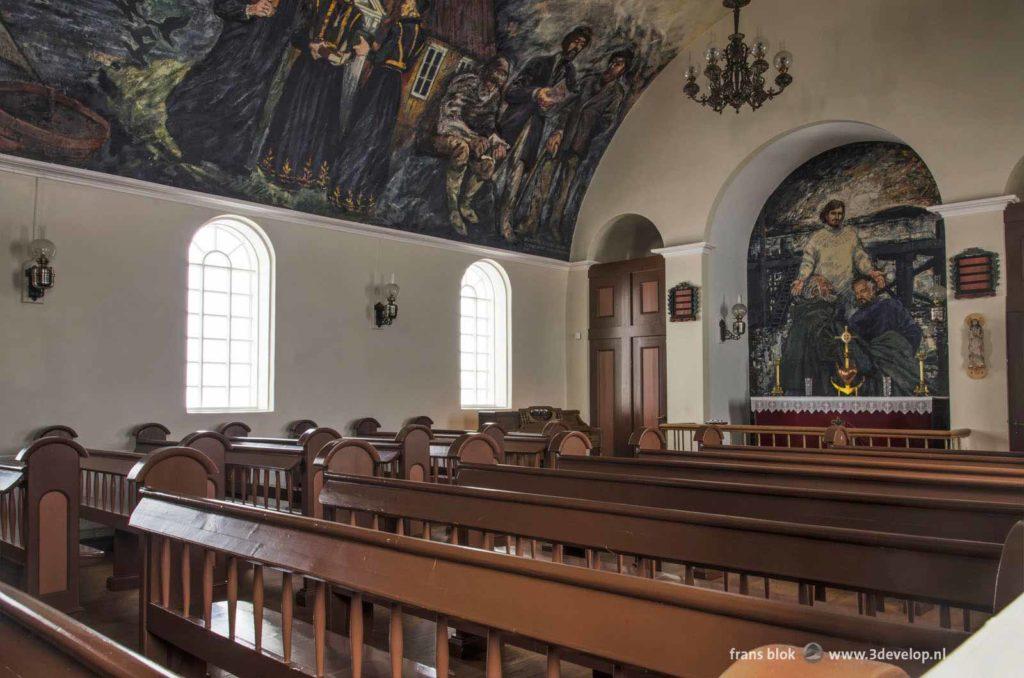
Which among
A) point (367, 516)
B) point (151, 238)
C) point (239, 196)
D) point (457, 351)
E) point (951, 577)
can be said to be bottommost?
point (367, 516)

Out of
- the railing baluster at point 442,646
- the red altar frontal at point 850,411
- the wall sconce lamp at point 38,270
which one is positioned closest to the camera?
the railing baluster at point 442,646

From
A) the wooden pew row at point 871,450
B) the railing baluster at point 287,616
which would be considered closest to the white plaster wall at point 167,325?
the wooden pew row at point 871,450

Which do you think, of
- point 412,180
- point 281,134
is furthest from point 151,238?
point 412,180

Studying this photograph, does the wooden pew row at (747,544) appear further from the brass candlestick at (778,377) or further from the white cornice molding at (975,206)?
the brass candlestick at (778,377)

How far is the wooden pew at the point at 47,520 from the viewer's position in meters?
5.11

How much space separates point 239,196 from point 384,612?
655cm

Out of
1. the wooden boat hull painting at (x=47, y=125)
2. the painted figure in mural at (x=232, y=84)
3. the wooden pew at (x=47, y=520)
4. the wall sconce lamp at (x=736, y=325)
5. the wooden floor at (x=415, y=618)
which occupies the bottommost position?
the wooden floor at (x=415, y=618)

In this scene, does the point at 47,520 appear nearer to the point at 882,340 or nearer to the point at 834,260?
the point at 882,340

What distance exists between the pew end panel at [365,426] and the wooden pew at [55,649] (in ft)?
30.8

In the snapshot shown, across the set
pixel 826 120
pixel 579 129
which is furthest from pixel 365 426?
pixel 826 120

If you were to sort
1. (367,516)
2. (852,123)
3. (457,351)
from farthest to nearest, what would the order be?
(457,351), (852,123), (367,516)

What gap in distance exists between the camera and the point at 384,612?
17.2 ft

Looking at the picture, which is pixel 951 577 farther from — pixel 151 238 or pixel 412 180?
pixel 412 180

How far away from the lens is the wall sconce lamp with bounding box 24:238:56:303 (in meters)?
8.09
